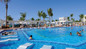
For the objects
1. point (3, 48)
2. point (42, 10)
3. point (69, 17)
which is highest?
point (42, 10)

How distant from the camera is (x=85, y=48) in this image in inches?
216

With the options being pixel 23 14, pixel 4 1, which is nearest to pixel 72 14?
pixel 23 14

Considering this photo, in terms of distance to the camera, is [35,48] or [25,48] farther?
[35,48]

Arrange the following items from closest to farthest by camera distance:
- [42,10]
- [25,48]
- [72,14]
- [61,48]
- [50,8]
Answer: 1. [25,48]
2. [61,48]
3. [50,8]
4. [42,10]
5. [72,14]

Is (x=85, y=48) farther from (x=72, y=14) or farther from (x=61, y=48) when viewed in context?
(x=72, y=14)

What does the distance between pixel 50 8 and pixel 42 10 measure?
25.9 feet

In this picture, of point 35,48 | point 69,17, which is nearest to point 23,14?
point 69,17

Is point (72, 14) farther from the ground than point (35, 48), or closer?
farther from the ground

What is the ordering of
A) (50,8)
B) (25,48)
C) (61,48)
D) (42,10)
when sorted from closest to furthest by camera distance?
(25,48)
(61,48)
(50,8)
(42,10)

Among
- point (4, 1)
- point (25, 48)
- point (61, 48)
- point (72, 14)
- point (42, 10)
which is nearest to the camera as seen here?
point (25, 48)

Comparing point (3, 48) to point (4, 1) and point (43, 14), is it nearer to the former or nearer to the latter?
point (4, 1)

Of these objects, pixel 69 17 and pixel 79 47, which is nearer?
pixel 79 47

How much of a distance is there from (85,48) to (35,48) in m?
4.34

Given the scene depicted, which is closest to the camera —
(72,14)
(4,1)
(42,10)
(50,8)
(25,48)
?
(25,48)
